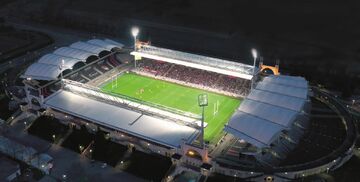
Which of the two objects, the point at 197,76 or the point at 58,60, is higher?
the point at 58,60

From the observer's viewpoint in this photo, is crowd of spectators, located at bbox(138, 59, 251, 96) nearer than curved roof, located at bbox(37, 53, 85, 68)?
No

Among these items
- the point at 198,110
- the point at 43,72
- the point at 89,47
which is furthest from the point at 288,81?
the point at 43,72

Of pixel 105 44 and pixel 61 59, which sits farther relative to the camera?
pixel 105 44

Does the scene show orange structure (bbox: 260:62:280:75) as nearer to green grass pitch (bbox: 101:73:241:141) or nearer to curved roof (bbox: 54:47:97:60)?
green grass pitch (bbox: 101:73:241:141)

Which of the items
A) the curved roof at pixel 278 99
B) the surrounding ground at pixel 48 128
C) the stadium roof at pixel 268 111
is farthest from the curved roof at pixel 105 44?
the curved roof at pixel 278 99

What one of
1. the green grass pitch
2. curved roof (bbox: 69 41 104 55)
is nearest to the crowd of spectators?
the green grass pitch

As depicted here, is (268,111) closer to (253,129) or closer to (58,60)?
(253,129)

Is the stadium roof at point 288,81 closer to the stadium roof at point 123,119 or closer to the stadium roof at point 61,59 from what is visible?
the stadium roof at point 123,119
